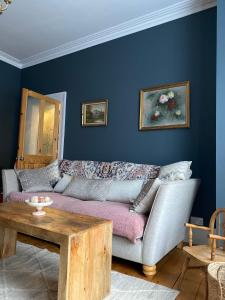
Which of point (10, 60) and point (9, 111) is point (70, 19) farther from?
point (9, 111)

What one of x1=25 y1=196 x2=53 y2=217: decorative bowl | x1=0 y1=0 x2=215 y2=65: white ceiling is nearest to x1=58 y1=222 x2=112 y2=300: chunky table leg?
x1=25 y1=196 x2=53 y2=217: decorative bowl

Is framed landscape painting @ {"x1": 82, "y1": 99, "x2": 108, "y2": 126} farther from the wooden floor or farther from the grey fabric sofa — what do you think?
the wooden floor

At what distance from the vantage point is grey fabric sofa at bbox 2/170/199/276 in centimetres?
190

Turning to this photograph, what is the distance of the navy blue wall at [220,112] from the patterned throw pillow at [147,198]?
0.61 m

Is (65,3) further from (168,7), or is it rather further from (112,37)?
(168,7)

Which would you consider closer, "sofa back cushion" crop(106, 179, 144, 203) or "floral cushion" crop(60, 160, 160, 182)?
"sofa back cushion" crop(106, 179, 144, 203)

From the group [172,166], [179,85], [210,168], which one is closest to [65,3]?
[179,85]

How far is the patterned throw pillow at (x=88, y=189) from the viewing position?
8.64 ft

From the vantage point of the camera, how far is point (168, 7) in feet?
10.0

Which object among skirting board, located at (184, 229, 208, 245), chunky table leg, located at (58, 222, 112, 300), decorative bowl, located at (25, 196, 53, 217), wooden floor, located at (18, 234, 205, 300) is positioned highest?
decorative bowl, located at (25, 196, 53, 217)

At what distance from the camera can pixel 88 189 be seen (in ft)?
8.92

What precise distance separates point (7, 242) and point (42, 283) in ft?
2.04

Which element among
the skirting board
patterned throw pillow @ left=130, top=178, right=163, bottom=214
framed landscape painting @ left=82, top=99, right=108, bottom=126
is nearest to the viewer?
patterned throw pillow @ left=130, top=178, right=163, bottom=214

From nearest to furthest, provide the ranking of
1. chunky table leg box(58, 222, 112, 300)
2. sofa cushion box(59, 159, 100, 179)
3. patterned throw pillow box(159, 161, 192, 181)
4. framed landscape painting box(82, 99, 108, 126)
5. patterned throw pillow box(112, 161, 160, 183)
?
chunky table leg box(58, 222, 112, 300)
patterned throw pillow box(159, 161, 192, 181)
patterned throw pillow box(112, 161, 160, 183)
sofa cushion box(59, 159, 100, 179)
framed landscape painting box(82, 99, 108, 126)
